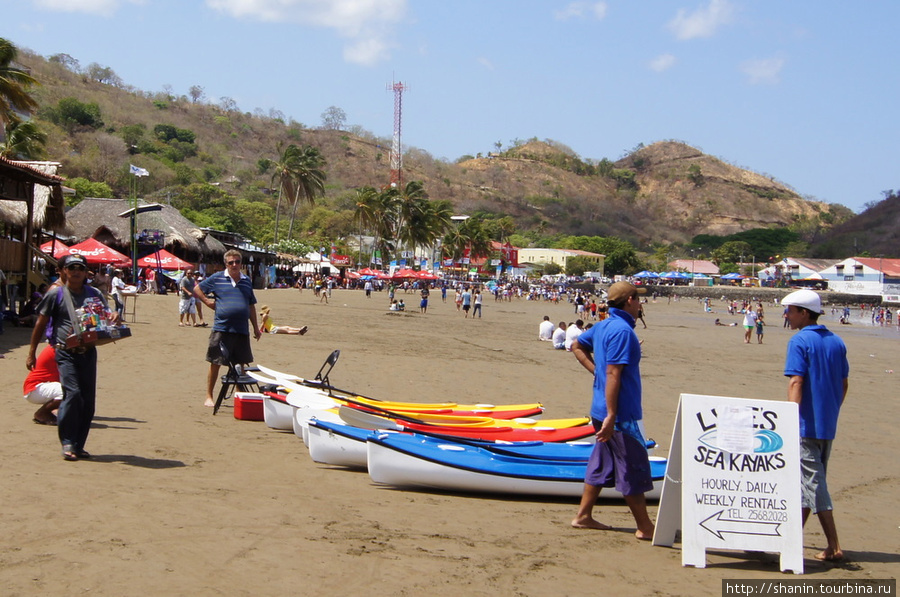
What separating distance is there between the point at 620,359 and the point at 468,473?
189 cm

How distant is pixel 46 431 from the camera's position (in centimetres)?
757

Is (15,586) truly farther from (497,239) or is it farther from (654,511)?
(497,239)

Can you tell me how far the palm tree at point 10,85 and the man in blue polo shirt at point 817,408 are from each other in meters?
22.6

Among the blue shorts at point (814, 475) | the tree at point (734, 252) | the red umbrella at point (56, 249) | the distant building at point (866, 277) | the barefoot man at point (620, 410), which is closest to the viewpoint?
the blue shorts at point (814, 475)

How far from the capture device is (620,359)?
5102 millimetres

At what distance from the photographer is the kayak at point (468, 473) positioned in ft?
21.0

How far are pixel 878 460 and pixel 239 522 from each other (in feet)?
25.2

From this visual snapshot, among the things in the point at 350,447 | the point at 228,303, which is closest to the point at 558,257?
the point at 228,303

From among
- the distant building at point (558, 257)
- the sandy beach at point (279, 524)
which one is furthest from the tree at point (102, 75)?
the sandy beach at point (279, 524)

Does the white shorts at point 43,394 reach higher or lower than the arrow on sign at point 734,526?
higher

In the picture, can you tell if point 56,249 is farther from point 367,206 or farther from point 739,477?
point 367,206

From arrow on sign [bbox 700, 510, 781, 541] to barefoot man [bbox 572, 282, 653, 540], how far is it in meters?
0.46

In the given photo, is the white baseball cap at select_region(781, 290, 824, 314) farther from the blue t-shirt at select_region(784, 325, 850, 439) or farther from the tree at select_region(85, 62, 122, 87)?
the tree at select_region(85, 62, 122, 87)

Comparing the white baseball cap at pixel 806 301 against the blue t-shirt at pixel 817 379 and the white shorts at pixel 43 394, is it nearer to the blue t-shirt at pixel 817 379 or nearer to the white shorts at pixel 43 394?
the blue t-shirt at pixel 817 379
